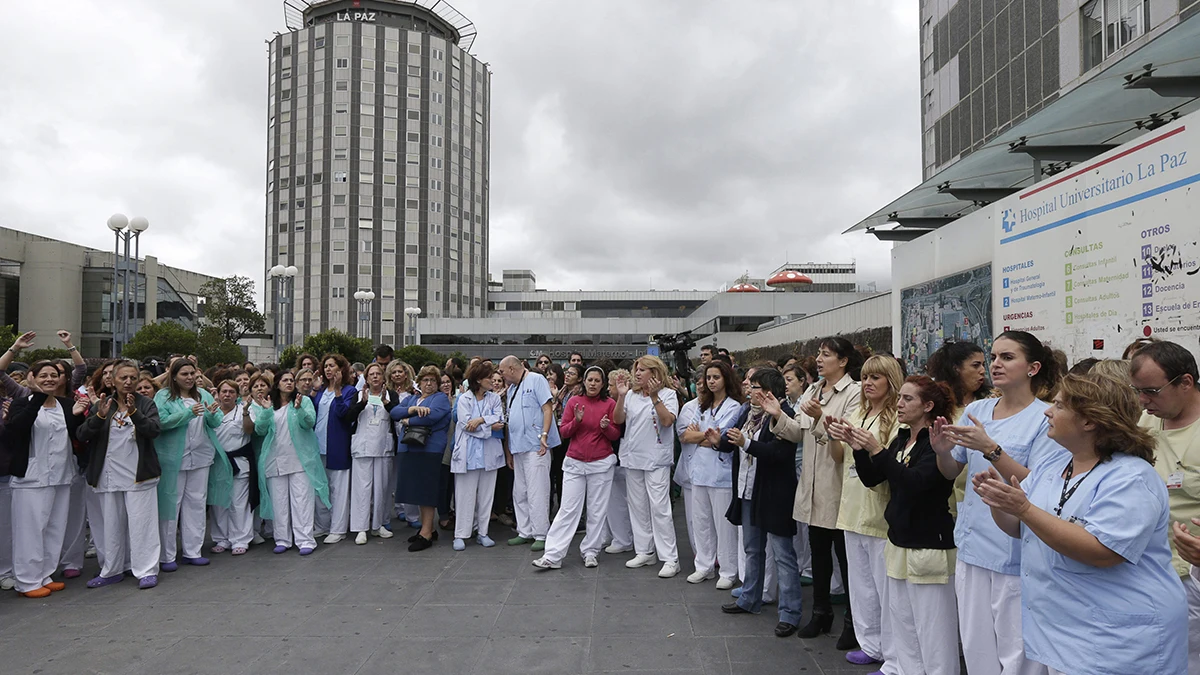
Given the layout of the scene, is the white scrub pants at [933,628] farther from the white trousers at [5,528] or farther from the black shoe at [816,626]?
the white trousers at [5,528]

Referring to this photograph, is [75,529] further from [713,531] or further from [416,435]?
[713,531]

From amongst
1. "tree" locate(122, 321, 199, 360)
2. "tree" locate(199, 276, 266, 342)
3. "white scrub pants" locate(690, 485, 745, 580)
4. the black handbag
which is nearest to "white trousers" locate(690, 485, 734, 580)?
"white scrub pants" locate(690, 485, 745, 580)

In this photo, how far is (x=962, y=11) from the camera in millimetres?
17250

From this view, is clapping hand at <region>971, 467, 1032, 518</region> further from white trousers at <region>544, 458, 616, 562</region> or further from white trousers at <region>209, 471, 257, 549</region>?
white trousers at <region>209, 471, 257, 549</region>

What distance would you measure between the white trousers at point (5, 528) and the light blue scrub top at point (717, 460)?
5.86 metres

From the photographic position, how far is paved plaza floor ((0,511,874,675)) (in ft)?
14.6

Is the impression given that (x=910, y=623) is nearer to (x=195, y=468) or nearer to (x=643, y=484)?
(x=643, y=484)

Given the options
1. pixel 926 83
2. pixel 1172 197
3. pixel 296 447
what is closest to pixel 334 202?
pixel 926 83

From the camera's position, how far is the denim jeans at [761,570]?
4.83m

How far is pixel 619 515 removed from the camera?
7.41 meters

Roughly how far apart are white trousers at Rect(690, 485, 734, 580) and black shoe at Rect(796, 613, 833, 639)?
1138mm

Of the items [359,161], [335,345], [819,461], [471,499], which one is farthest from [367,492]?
[359,161]

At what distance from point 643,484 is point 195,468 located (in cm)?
414

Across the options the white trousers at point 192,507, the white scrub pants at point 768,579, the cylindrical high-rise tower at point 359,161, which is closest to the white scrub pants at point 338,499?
the white trousers at point 192,507
